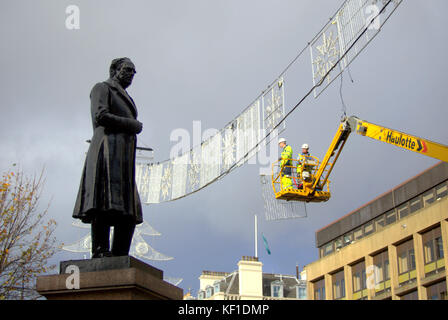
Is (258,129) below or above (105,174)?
above

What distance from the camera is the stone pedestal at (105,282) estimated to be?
907 cm

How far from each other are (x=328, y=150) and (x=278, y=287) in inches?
1595

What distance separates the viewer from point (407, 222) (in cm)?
4697

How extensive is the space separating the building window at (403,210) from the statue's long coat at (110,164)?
41.9 m

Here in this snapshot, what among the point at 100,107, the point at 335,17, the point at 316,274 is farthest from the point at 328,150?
the point at 316,274

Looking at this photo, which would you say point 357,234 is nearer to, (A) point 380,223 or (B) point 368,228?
(B) point 368,228

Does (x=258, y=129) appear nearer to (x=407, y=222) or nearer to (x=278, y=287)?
(x=407, y=222)

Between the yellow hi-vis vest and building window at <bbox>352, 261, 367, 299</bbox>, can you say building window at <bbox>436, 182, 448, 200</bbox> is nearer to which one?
building window at <bbox>352, 261, 367, 299</bbox>

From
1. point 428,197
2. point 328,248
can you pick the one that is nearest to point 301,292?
point 328,248

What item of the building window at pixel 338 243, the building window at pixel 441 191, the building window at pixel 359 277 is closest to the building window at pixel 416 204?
the building window at pixel 441 191

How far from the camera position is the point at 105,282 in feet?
29.9

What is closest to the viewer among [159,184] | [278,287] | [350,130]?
[159,184]
